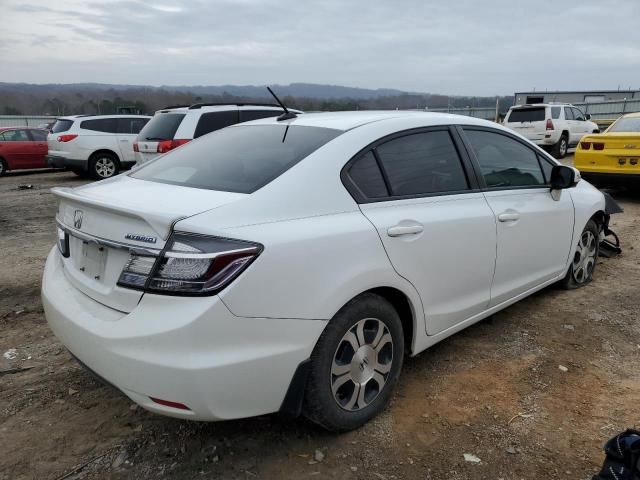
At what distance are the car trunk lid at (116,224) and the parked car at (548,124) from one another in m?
15.4

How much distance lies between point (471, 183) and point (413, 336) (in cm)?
107

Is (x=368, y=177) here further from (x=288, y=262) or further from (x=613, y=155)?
(x=613, y=155)

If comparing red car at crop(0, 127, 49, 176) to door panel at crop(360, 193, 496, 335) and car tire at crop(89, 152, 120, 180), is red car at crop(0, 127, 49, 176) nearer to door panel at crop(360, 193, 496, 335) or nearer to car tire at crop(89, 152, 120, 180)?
car tire at crop(89, 152, 120, 180)

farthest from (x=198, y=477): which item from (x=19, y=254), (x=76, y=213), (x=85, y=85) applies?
(x=85, y=85)

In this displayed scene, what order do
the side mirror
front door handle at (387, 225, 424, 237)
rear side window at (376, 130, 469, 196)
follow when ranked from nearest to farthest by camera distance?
front door handle at (387, 225, 424, 237), rear side window at (376, 130, 469, 196), the side mirror

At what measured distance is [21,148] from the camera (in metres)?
14.9

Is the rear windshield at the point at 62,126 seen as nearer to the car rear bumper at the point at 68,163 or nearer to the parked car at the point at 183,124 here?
the car rear bumper at the point at 68,163

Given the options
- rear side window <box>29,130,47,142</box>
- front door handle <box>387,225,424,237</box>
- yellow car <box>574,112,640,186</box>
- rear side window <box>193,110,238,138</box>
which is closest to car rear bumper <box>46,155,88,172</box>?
rear side window <box>29,130,47,142</box>

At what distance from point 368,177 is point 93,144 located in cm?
1221

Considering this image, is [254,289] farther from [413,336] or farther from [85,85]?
[85,85]

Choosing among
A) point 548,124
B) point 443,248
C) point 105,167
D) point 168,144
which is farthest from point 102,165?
point 548,124

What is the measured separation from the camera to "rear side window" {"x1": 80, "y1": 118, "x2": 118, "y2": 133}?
13.2 metres

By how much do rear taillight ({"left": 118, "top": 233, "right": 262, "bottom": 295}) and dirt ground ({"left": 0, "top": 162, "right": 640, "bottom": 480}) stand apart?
2.62ft

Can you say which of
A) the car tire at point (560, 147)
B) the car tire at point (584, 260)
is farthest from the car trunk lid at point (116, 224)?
the car tire at point (560, 147)
